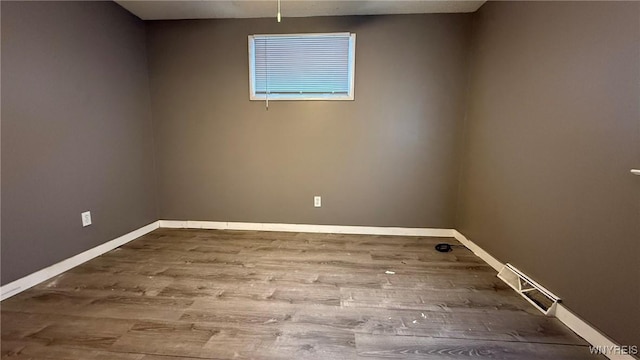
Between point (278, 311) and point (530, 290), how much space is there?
1.71m

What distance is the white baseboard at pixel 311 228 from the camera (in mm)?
3152

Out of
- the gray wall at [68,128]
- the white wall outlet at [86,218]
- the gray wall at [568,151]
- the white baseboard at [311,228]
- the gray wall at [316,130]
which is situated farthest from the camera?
the white baseboard at [311,228]

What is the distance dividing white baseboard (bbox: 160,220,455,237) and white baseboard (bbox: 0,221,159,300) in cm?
50

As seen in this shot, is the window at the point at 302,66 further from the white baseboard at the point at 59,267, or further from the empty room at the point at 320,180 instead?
the white baseboard at the point at 59,267

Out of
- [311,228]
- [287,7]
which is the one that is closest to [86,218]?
[311,228]

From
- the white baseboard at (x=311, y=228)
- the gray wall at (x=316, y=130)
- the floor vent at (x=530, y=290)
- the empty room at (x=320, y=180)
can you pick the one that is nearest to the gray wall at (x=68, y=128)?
the empty room at (x=320, y=180)

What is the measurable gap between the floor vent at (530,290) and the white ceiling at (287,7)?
7.85ft

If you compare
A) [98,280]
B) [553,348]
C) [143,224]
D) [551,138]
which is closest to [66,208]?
[98,280]

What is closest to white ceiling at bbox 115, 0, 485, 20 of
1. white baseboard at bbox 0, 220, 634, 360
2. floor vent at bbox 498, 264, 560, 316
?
white baseboard at bbox 0, 220, 634, 360

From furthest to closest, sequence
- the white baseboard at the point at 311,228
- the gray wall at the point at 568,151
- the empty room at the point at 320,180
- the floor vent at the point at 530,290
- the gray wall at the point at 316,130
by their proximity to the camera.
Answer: the white baseboard at the point at 311,228
the gray wall at the point at 316,130
the floor vent at the point at 530,290
the empty room at the point at 320,180
the gray wall at the point at 568,151

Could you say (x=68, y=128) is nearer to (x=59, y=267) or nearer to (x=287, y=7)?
(x=59, y=267)

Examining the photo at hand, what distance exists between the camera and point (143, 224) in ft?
10.3

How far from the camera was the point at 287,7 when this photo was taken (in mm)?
2729

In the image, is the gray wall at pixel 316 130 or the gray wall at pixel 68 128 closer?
the gray wall at pixel 68 128
